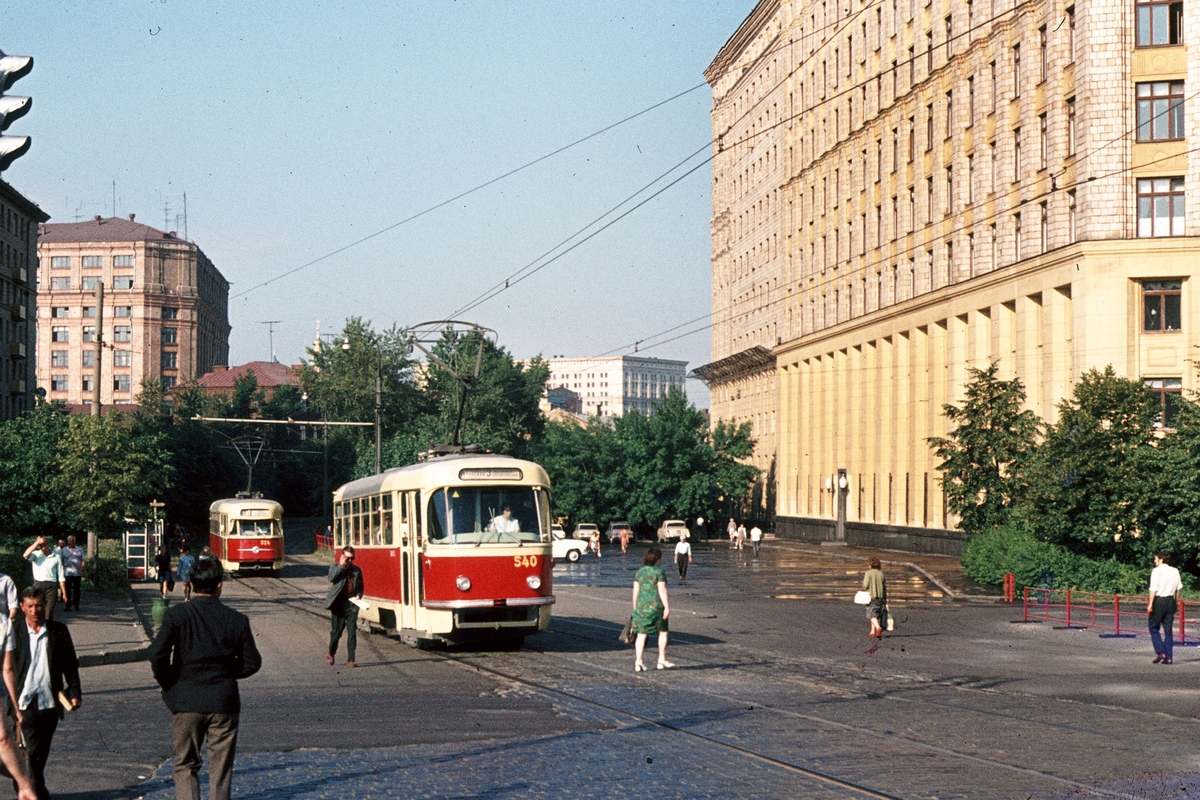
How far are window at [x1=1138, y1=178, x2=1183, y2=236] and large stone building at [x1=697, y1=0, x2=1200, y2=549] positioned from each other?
0.23 feet

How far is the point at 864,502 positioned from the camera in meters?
72.8

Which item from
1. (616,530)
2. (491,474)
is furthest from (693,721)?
(616,530)

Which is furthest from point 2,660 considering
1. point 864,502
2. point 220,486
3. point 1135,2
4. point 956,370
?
point 220,486

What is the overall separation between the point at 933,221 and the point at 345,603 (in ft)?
155

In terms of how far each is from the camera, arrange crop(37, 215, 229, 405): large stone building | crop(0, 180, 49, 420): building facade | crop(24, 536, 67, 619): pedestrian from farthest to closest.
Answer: crop(37, 215, 229, 405): large stone building
crop(0, 180, 49, 420): building facade
crop(24, 536, 67, 619): pedestrian

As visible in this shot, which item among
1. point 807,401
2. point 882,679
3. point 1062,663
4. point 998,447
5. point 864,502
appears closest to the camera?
point 882,679

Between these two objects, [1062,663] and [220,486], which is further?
[220,486]

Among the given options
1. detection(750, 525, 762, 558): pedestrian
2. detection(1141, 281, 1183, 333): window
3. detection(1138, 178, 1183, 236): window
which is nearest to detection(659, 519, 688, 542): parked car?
detection(750, 525, 762, 558): pedestrian

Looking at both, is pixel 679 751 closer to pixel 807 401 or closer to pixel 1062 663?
pixel 1062 663

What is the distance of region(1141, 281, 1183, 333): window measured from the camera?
47375 millimetres

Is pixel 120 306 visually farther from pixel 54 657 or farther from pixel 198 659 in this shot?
pixel 198 659

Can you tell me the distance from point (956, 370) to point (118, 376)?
116 meters

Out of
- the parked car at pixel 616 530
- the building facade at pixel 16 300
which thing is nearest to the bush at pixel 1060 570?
the parked car at pixel 616 530

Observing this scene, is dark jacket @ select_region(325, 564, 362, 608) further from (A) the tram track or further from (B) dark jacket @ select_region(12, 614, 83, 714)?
(B) dark jacket @ select_region(12, 614, 83, 714)
